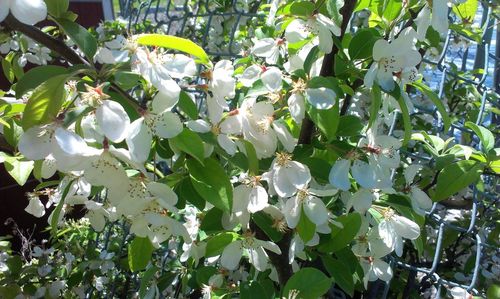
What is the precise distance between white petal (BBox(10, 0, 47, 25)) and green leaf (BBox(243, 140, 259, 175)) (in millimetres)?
353

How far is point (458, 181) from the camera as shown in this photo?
1.12m

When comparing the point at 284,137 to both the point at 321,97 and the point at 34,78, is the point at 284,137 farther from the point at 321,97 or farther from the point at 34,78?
the point at 34,78

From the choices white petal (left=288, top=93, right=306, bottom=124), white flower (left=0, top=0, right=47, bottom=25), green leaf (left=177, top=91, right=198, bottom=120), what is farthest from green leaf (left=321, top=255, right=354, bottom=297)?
white flower (left=0, top=0, right=47, bottom=25)

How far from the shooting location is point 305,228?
0.98m

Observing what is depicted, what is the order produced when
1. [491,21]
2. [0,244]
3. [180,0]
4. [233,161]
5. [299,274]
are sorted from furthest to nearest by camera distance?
1. [0,244]
2. [180,0]
3. [491,21]
4. [299,274]
5. [233,161]

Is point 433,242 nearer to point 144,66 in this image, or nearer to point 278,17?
point 278,17

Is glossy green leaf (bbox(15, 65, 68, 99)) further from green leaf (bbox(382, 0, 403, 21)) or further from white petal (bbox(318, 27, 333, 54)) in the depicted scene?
green leaf (bbox(382, 0, 403, 21))

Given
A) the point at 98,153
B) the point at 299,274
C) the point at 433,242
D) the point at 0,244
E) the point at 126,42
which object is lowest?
the point at 0,244

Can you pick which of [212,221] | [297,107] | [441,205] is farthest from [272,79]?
[441,205]

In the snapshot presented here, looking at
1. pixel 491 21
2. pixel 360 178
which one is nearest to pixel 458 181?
pixel 360 178

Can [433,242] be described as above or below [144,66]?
below

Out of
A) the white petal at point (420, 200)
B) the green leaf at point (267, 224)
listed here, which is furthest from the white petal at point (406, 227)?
the green leaf at point (267, 224)

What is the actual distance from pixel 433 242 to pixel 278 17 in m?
1.16

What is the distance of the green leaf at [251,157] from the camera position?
925 millimetres
